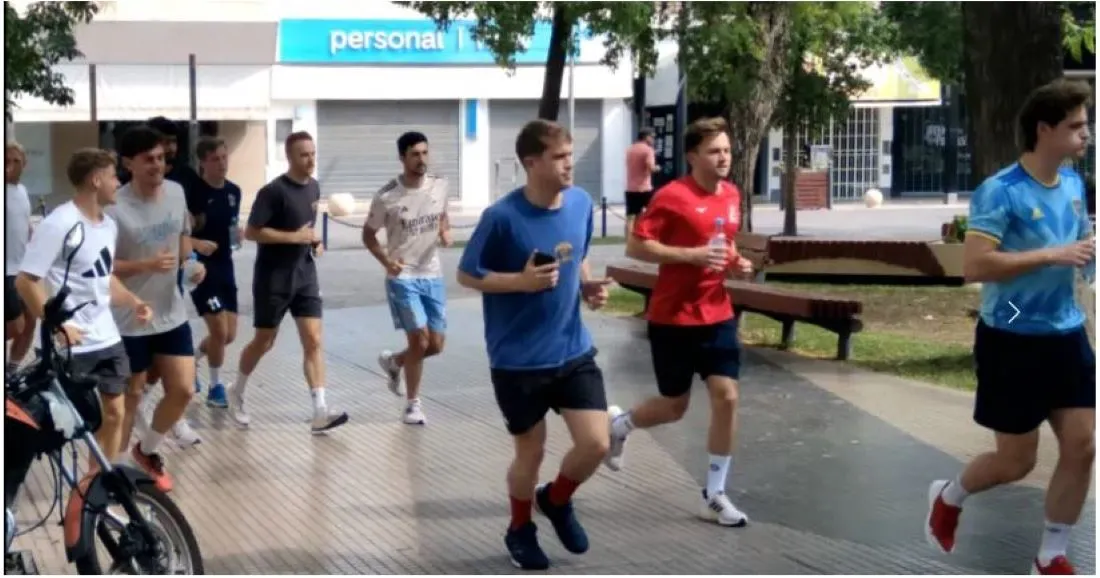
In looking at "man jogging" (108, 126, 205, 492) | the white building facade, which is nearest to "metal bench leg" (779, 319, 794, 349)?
"man jogging" (108, 126, 205, 492)

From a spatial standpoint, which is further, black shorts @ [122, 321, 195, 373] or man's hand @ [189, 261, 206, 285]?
man's hand @ [189, 261, 206, 285]

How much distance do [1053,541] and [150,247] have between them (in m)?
4.22

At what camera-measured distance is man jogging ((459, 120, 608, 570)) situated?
6312 mm

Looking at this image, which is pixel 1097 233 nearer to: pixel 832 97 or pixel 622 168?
pixel 832 97

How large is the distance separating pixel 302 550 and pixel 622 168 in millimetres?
37749

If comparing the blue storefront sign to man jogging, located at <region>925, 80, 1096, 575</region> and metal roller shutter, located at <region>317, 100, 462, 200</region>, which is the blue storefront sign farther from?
man jogging, located at <region>925, 80, 1096, 575</region>

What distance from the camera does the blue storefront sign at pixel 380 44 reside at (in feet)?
136

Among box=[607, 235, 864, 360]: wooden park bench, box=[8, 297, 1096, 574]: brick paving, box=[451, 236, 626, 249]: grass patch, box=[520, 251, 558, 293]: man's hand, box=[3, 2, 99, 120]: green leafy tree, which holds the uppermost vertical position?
box=[3, 2, 99, 120]: green leafy tree

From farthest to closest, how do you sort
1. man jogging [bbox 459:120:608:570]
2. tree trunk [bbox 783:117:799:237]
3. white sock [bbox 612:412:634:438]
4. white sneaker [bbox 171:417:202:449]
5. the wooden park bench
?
tree trunk [bbox 783:117:799:237] → the wooden park bench → white sneaker [bbox 171:417:202:449] → white sock [bbox 612:412:634:438] → man jogging [bbox 459:120:608:570]

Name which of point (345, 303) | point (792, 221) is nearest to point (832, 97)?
point (792, 221)

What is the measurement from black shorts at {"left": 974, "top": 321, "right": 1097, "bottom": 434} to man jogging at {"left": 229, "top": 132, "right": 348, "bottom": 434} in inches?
177

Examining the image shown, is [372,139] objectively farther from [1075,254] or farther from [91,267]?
[1075,254]

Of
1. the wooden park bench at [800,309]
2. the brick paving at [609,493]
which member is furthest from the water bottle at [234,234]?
the wooden park bench at [800,309]

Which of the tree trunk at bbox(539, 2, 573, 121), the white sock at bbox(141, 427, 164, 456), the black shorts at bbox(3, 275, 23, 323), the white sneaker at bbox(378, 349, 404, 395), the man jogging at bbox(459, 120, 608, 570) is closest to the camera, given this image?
the man jogging at bbox(459, 120, 608, 570)
